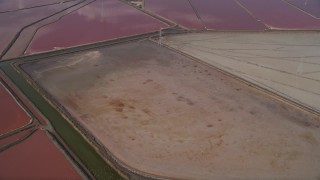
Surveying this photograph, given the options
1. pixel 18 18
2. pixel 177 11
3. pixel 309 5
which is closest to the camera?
pixel 18 18

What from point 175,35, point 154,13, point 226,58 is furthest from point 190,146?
point 154,13

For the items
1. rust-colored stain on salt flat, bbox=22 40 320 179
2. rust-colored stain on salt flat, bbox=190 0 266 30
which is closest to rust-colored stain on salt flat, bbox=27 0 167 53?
rust-colored stain on salt flat, bbox=22 40 320 179

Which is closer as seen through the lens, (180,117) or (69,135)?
(69,135)

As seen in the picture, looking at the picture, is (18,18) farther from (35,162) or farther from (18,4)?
(35,162)

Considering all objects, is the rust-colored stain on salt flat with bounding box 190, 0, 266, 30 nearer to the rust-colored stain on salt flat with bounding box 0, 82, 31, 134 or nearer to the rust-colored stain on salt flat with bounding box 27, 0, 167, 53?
the rust-colored stain on salt flat with bounding box 27, 0, 167, 53

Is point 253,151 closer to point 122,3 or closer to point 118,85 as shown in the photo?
point 118,85

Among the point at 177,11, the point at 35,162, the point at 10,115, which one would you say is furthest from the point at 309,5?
the point at 35,162
